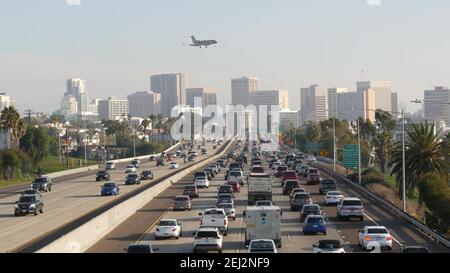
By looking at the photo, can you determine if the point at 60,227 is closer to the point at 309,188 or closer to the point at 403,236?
the point at 403,236

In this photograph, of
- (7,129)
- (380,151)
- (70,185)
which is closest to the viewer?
(70,185)

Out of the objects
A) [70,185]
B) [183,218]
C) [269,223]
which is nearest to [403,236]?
[269,223]

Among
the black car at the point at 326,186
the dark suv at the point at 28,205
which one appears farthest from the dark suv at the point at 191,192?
the dark suv at the point at 28,205

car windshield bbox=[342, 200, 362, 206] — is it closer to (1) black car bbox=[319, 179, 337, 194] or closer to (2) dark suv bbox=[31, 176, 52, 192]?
(1) black car bbox=[319, 179, 337, 194]

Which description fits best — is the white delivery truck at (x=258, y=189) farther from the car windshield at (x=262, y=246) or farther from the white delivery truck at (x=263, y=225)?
the car windshield at (x=262, y=246)

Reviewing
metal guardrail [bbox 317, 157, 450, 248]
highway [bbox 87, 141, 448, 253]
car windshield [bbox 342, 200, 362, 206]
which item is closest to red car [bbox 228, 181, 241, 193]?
highway [bbox 87, 141, 448, 253]

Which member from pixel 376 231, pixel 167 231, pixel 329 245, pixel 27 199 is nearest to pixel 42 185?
pixel 27 199
